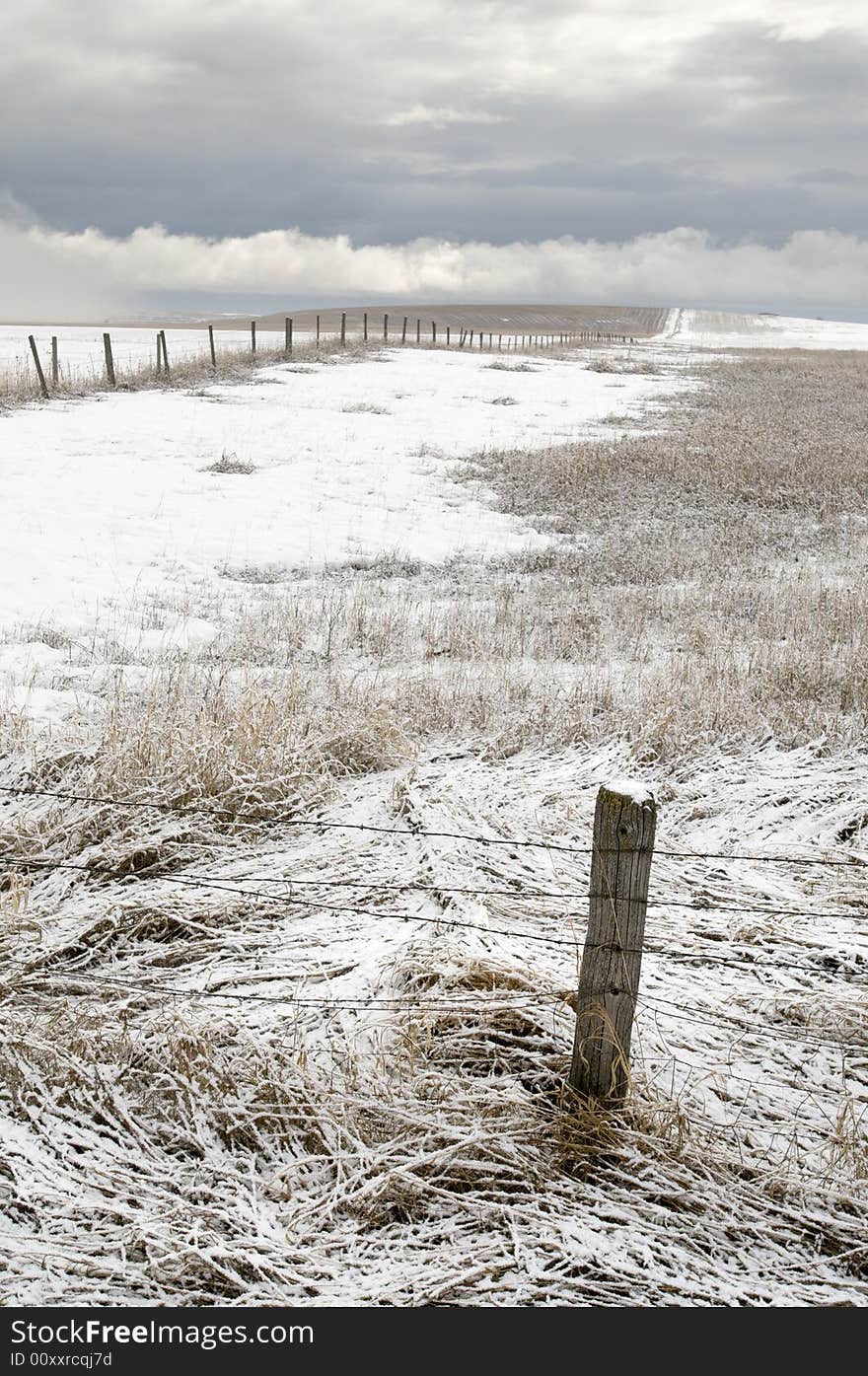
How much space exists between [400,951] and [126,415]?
67.6 feet

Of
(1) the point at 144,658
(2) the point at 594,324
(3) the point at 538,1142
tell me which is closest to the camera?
(3) the point at 538,1142

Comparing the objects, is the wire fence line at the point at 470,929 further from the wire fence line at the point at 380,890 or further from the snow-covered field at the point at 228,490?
the snow-covered field at the point at 228,490

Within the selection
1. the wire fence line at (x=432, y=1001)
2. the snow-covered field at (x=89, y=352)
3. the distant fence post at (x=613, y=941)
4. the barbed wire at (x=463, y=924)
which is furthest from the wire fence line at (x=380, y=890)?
the snow-covered field at (x=89, y=352)

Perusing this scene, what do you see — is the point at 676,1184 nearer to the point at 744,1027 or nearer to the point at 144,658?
the point at 744,1027

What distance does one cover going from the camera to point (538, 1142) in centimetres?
342

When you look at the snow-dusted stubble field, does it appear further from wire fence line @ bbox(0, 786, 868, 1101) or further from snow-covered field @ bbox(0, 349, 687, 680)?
snow-covered field @ bbox(0, 349, 687, 680)

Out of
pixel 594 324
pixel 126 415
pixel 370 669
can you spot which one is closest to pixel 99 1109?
pixel 370 669

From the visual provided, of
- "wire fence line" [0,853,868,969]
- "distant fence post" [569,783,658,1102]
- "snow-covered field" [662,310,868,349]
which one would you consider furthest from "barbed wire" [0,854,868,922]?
"snow-covered field" [662,310,868,349]

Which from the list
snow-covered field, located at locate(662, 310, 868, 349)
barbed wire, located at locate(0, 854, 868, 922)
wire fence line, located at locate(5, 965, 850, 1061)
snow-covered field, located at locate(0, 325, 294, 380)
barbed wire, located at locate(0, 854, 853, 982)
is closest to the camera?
wire fence line, located at locate(5, 965, 850, 1061)

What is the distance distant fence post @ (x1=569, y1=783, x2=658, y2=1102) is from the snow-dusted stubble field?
16 centimetres

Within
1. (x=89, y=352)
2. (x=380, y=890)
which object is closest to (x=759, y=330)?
(x=89, y=352)

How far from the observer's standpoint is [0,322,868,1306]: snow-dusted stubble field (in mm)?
3146

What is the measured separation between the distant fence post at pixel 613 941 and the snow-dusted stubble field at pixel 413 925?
0.52 feet

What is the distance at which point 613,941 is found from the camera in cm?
329
